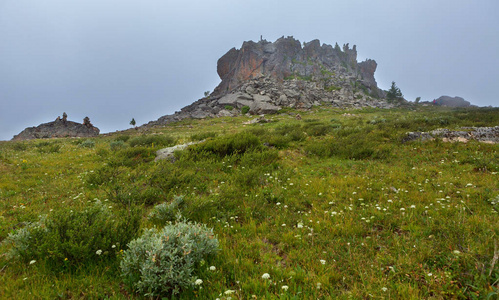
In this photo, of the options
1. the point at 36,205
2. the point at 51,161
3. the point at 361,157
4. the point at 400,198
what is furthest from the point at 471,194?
the point at 51,161

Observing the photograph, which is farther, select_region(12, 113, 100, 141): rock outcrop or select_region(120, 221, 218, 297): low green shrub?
select_region(12, 113, 100, 141): rock outcrop

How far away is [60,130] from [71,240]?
190ft

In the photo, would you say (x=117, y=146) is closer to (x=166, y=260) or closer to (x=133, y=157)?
(x=133, y=157)

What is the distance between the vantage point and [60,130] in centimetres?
4575

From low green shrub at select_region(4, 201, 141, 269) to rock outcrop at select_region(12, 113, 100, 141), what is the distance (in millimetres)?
51235

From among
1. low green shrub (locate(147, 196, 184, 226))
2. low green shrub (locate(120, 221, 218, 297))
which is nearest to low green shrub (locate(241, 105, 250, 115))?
low green shrub (locate(147, 196, 184, 226))

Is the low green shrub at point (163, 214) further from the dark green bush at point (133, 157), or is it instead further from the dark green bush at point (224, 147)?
the dark green bush at point (133, 157)

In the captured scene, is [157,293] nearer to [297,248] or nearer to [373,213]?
[297,248]

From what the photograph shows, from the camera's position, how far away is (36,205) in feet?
18.7

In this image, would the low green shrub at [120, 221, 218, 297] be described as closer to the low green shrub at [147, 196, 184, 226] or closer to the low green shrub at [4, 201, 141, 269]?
the low green shrub at [4, 201, 141, 269]

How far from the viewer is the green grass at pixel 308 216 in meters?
2.80

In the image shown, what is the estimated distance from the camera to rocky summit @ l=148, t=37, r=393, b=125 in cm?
6775

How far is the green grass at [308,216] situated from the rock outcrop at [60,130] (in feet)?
145

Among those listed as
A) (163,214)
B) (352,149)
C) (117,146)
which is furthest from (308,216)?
(117,146)
